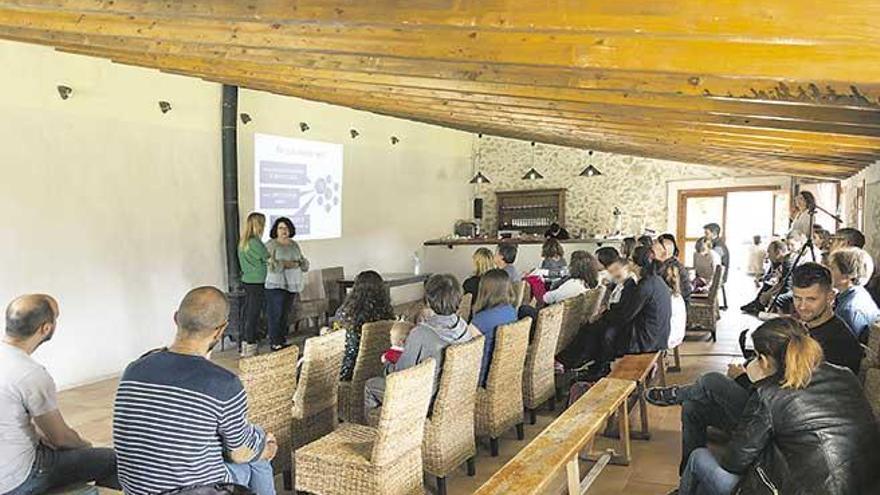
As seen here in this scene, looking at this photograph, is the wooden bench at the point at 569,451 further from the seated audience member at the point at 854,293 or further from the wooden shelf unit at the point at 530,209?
the wooden shelf unit at the point at 530,209

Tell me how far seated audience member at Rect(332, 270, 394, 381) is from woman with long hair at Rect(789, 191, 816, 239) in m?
4.60

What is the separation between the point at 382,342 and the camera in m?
4.21

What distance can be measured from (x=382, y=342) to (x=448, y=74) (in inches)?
67.2

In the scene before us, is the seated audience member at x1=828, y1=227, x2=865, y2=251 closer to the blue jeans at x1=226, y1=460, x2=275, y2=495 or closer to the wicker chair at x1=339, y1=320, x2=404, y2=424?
the wicker chair at x1=339, y1=320, x2=404, y2=424

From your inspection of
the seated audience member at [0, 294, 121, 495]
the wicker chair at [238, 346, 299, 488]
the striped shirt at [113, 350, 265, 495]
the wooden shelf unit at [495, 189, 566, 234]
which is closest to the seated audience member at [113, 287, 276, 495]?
the striped shirt at [113, 350, 265, 495]

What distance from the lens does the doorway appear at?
11.6 m

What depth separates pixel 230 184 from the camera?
734 centimetres

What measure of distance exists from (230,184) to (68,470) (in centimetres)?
497

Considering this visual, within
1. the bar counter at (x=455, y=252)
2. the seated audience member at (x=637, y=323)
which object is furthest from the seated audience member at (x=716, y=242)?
Result: the seated audience member at (x=637, y=323)

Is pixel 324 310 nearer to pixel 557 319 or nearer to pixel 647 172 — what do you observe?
pixel 557 319

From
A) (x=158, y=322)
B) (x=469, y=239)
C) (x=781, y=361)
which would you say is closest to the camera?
(x=781, y=361)

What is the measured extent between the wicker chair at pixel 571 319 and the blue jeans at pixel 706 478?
2.07 metres

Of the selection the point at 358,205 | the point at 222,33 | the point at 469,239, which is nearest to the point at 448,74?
the point at 222,33

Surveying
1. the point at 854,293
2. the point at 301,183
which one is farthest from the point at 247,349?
the point at 854,293
